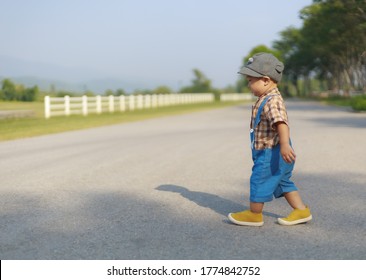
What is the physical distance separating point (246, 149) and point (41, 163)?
13.0 feet

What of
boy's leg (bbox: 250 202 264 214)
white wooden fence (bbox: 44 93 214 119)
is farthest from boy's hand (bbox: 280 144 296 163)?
white wooden fence (bbox: 44 93 214 119)

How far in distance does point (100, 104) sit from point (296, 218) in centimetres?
2355

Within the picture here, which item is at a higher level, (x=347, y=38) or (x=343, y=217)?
(x=347, y=38)

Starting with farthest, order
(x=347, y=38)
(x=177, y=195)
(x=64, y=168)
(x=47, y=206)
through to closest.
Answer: (x=347, y=38)
(x=64, y=168)
(x=177, y=195)
(x=47, y=206)

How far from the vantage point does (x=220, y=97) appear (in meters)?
68.9

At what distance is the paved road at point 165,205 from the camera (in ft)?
12.9

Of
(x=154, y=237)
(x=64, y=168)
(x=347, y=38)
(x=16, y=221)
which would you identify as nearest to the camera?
(x=154, y=237)

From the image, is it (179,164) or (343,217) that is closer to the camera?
(343,217)

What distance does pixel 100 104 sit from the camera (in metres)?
27.4

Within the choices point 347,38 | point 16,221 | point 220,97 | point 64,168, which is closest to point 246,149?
point 64,168

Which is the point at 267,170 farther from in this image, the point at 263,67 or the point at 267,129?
the point at 263,67

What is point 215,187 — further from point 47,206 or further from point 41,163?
point 41,163

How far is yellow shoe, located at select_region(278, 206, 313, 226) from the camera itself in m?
4.57

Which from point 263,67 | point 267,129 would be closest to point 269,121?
point 267,129
